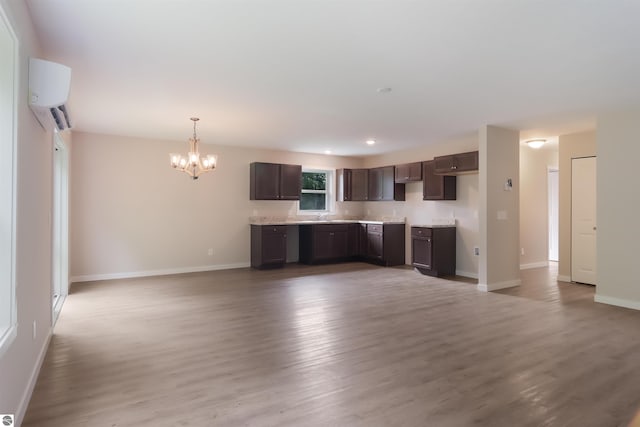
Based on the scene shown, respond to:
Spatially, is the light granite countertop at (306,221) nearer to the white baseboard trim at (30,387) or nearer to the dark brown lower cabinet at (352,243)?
the dark brown lower cabinet at (352,243)

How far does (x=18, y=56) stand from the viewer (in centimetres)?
205

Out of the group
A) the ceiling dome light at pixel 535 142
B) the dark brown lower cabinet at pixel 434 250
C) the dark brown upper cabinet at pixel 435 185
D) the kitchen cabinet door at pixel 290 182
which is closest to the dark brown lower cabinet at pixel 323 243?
the kitchen cabinet door at pixel 290 182

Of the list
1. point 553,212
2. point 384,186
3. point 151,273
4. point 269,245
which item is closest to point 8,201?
point 151,273

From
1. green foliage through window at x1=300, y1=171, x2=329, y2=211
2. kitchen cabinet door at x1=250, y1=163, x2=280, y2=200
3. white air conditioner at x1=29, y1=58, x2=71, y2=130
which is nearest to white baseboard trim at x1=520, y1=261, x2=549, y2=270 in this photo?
green foliage through window at x1=300, y1=171, x2=329, y2=211

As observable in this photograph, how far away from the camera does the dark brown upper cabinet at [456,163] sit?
239 inches

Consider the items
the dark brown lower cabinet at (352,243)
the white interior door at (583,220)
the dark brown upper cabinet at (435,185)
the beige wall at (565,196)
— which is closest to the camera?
the white interior door at (583,220)

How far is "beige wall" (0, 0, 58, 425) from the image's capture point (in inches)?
78.3

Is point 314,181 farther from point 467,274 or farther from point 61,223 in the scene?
point 61,223

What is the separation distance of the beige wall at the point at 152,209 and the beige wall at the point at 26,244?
335 cm

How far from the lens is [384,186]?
804cm

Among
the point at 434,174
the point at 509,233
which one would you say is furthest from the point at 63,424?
the point at 434,174

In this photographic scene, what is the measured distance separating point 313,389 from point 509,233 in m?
4.53

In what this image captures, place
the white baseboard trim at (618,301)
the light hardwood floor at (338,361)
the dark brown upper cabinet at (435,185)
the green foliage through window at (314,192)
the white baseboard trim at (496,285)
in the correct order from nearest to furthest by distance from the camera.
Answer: the light hardwood floor at (338,361) → the white baseboard trim at (618,301) → the white baseboard trim at (496,285) → the dark brown upper cabinet at (435,185) → the green foliage through window at (314,192)

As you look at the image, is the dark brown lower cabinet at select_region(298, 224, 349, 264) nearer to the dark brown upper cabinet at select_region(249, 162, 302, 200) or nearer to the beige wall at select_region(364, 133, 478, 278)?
the dark brown upper cabinet at select_region(249, 162, 302, 200)
